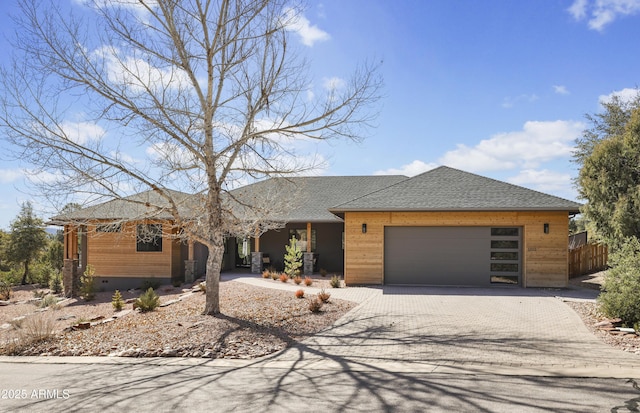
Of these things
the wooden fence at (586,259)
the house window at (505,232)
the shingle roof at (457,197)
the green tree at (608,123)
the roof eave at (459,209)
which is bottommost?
the wooden fence at (586,259)

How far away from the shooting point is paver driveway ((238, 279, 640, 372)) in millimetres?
6445

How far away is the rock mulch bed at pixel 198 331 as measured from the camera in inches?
285

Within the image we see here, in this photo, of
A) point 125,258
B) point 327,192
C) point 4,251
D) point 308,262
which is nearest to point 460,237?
point 308,262

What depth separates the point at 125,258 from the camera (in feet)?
57.8

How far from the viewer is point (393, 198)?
1520cm

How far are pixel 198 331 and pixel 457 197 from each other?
1027cm

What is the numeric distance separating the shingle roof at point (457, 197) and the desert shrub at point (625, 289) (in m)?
4.74

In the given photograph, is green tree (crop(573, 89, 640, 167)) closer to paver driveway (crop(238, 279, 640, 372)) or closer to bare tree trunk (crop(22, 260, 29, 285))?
paver driveway (crop(238, 279, 640, 372))

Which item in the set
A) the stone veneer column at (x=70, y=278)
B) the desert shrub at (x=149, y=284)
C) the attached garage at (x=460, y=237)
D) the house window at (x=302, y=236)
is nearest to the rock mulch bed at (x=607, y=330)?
the attached garage at (x=460, y=237)

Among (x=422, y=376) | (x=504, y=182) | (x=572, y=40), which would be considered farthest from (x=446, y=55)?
(x=422, y=376)

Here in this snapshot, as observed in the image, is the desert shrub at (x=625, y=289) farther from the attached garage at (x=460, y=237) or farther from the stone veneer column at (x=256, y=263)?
the stone veneer column at (x=256, y=263)

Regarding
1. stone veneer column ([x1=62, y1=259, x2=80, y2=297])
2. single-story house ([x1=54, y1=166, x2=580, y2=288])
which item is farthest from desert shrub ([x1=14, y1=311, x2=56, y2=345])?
stone veneer column ([x1=62, y1=259, x2=80, y2=297])

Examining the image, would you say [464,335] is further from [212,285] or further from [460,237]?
[460,237]

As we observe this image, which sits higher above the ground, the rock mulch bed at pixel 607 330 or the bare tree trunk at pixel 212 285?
the bare tree trunk at pixel 212 285
